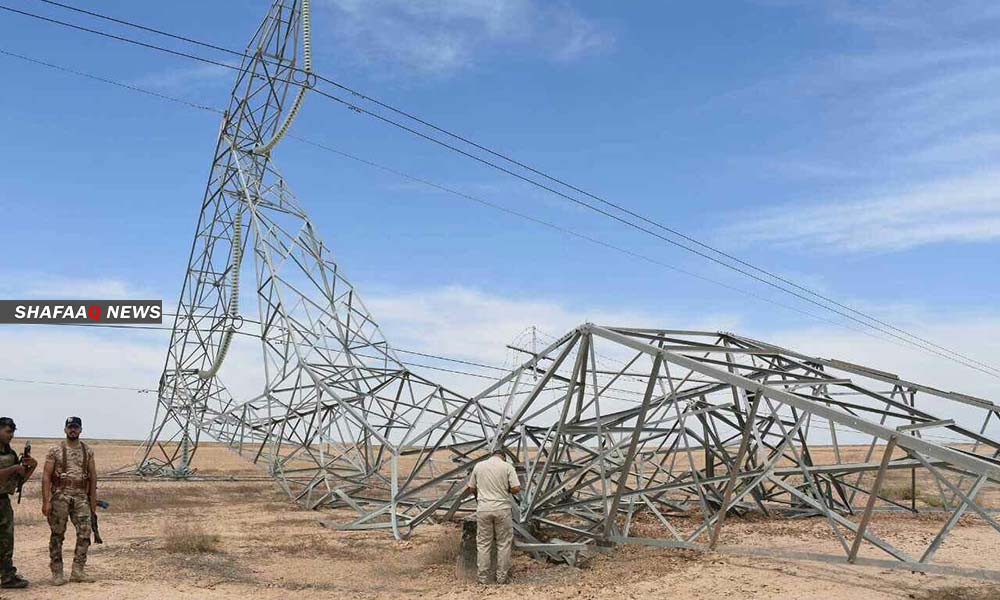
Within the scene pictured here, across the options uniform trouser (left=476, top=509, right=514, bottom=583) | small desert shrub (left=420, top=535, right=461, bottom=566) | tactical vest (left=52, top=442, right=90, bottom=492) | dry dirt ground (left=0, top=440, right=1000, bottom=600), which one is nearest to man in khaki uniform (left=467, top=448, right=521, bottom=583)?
uniform trouser (left=476, top=509, right=514, bottom=583)

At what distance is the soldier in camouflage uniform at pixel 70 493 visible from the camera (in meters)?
11.3

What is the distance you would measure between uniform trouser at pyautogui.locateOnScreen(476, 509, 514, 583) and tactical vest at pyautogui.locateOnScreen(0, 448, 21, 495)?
6.49 m

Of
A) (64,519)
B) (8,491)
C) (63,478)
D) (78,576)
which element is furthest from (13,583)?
(63,478)

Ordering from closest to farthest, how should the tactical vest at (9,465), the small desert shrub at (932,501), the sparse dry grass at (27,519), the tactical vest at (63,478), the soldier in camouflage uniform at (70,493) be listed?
the tactical vest at (9,465), the soldier in camouflage uniform at (70,493), the tactical vest at (63,478), the sparse dry grass at (27,519), the small desert shrub at (932,501)

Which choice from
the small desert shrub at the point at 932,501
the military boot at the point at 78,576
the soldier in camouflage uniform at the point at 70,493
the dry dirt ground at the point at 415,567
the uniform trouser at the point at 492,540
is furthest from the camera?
the small desert shrub at the point at 932,501

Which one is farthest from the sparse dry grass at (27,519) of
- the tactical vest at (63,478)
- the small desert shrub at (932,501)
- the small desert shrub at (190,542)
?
the small desert shrub at (932,501)

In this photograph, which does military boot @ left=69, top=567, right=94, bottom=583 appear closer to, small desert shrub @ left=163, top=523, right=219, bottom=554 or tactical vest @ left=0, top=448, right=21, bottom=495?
tactical vest @ left=0, top=448, right=21, bottom=495

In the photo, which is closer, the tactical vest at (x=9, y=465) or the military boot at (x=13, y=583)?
the tactical vest at (x=9, y=465)

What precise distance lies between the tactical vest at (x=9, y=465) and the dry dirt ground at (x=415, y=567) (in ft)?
4.61

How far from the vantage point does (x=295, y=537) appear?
17531 millimetres

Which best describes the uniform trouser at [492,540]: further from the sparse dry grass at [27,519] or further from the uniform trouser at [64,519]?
the sparse dry grass at [27,519]

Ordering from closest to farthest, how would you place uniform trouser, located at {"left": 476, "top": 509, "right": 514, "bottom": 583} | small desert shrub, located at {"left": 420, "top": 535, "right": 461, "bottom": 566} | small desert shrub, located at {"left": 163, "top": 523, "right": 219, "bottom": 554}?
uniform trouser, located at {"left": 476, "top": 509, "right": 514, "bottom": 583} → small desert shrub, located at {"left": 420, "top": 535, "right": 461, "bottom": 566} → small desert shrub, located at {"left": 163, "top": 523, "right": 219, "bottom": 554}

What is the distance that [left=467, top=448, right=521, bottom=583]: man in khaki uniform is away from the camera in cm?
1223

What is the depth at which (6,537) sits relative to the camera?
1093cm
